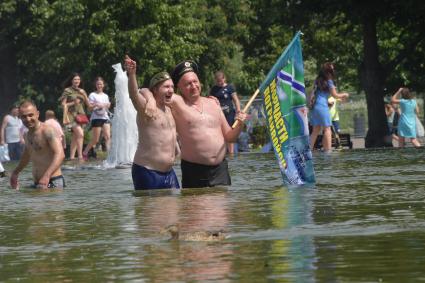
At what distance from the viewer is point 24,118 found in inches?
619

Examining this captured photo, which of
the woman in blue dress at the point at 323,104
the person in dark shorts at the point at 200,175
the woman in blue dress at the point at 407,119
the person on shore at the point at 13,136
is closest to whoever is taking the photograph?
the person in dark shorts at the point at 200,175

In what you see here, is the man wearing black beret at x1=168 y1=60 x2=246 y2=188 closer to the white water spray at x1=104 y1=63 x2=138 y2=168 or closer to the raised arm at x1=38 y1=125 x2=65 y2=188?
the raised arm at x1=38 y1=125 x2=65 y2=188

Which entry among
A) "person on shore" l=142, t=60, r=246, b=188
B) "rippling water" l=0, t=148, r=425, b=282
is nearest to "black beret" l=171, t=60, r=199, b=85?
"person on shore" l=142, t=60, r=246, b=188

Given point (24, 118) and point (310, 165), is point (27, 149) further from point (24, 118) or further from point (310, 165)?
point (310, 165)

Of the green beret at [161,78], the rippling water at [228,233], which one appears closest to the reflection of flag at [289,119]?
the rippling water at [228,233]

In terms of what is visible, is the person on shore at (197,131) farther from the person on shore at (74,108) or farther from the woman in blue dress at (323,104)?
the person on shore at (74,108)

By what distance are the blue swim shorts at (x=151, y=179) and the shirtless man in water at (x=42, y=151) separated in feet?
5.14

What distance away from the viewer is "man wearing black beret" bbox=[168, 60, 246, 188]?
14172 millimetres

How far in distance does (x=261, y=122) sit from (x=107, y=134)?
52.1 ft

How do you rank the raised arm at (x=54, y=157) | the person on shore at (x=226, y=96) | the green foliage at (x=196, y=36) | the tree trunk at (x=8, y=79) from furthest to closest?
the tree trunk at (x=8, y=79) → the green foliage at (x=196, y=36) → the person on shore at (x=226, y=96) → the raised arm at (x=54, y=157)

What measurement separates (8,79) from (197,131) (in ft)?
175

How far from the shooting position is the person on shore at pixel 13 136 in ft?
130

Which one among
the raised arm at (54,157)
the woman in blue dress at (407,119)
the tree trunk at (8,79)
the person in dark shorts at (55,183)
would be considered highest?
the tree trunk at (8,79)

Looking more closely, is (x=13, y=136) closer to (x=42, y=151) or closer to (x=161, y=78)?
(x=42, y=151)
